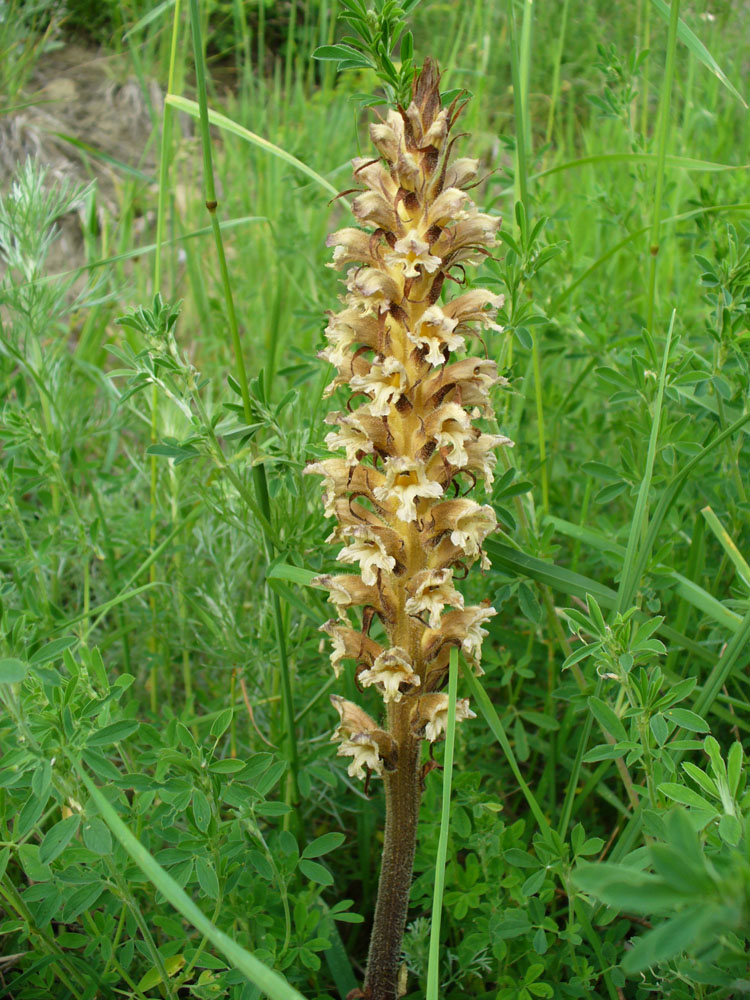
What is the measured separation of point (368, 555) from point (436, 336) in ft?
1.21

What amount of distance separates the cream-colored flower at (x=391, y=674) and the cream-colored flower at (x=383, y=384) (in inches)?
15.4

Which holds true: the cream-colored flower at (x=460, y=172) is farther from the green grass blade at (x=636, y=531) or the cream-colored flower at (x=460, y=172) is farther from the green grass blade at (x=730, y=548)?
the green grass blade at (x=730, y=548)

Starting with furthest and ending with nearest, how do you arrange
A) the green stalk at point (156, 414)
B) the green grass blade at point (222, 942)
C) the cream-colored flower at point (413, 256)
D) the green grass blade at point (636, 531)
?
the green stalk at point (156, 414) → the green grass blade at point (636, 531) → the cream-colored flower at point (413, 256) → the green grass blade at point (222, 942)

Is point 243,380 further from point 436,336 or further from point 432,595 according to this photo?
point 432,595

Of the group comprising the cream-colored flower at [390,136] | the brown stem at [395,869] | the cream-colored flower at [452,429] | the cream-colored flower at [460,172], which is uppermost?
the cream-colored flower at [390,136]

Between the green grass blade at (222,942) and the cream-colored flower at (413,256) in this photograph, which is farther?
the cream-colored flower at (413,256)

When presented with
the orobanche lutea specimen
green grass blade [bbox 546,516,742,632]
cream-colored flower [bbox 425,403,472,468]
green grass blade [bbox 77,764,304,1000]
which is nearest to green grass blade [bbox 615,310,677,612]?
green grass blade [bbox 546,516,742,632]

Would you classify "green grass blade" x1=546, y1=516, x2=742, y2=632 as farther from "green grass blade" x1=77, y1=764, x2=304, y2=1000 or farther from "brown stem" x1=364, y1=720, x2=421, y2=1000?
"green grass blade" x1=77, y1=764, x2=304, y2=1000

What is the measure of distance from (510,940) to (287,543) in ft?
3.08

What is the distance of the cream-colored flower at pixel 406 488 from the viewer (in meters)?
1.29

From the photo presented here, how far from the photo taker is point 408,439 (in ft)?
4.43

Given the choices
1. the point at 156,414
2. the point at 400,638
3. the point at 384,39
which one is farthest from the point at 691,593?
the point at 156,414

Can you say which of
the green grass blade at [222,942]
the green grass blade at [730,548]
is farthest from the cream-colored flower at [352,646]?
the green grass blade at [730,548]

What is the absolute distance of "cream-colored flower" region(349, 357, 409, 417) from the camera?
1.28 m
